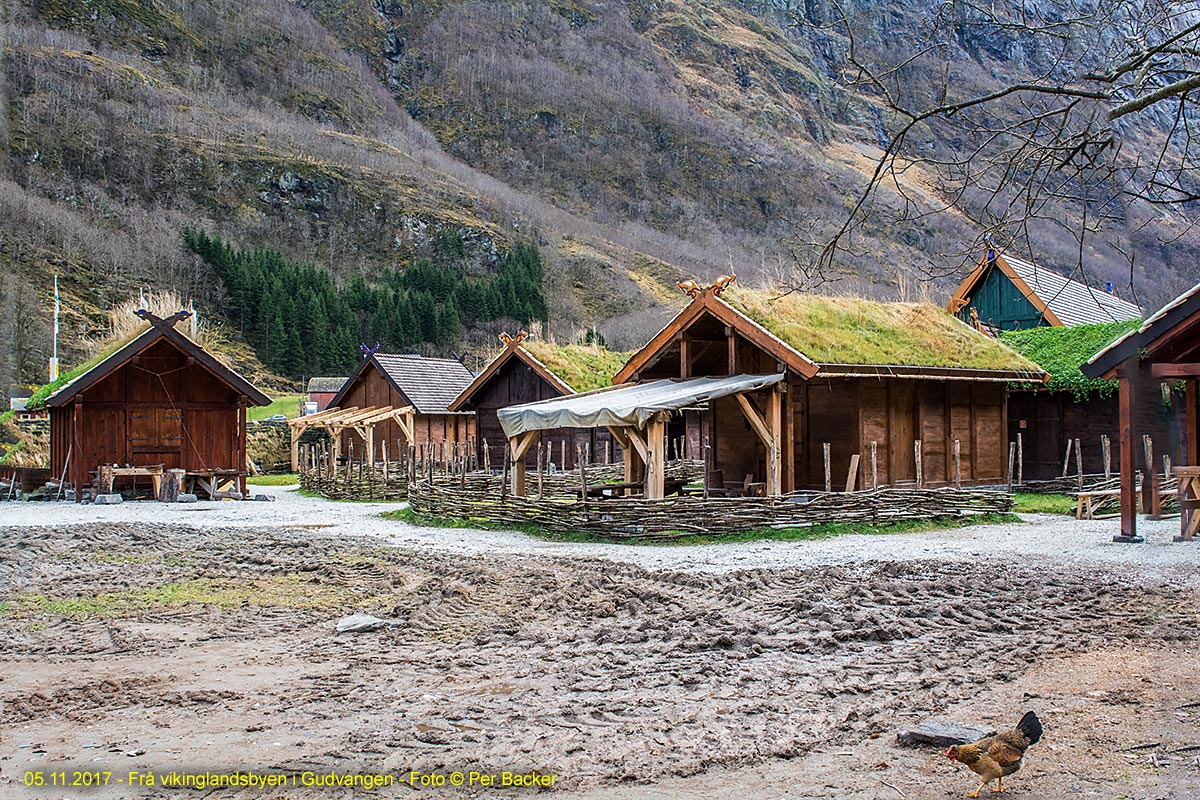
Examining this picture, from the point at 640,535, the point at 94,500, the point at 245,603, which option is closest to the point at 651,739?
the point at 245,603

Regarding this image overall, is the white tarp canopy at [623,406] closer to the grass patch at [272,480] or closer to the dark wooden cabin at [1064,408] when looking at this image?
the dark wooden cabin at [1064,408]

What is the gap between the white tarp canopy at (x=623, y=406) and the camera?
1723 cm

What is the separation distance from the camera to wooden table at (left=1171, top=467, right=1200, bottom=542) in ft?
46.1

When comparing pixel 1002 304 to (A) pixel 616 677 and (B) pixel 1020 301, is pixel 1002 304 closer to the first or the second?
(B) pixel 1020 301

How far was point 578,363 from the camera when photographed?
106 feet

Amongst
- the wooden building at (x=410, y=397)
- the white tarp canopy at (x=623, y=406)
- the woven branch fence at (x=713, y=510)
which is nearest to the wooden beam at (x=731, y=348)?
the white tarp canopy at (x=623, y=406)

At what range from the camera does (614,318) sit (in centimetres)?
8869

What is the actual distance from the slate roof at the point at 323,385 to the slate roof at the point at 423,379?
2018cm

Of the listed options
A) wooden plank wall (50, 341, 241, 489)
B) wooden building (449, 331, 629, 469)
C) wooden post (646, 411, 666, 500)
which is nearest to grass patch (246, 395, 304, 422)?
wooden building (449, 331, 629, 469)

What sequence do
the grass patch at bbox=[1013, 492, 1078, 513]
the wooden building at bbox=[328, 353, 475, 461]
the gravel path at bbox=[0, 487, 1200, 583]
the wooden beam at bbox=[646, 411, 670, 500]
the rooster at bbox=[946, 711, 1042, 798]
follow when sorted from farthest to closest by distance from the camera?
1. the wooden building at bbox=[328, 353, 475, 461]
2. the grass patch at bbox=[1013, 492, 1078, 513]
3. the wooden beam at bbox=[646, 411, 670, 500]
4. the gravel path at bbox=[0, 487, 1200, 583]
5. the rooster at bbox=[946, 711, 1042, 798]

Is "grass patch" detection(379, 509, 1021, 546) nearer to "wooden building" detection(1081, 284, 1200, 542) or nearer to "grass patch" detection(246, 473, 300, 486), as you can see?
"wooden building" detection(1081, 284, 1200, 542)

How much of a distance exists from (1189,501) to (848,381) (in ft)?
25.6

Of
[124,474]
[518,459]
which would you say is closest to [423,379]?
[124,474]

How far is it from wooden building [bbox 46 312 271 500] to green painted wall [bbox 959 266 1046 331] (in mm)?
23680
